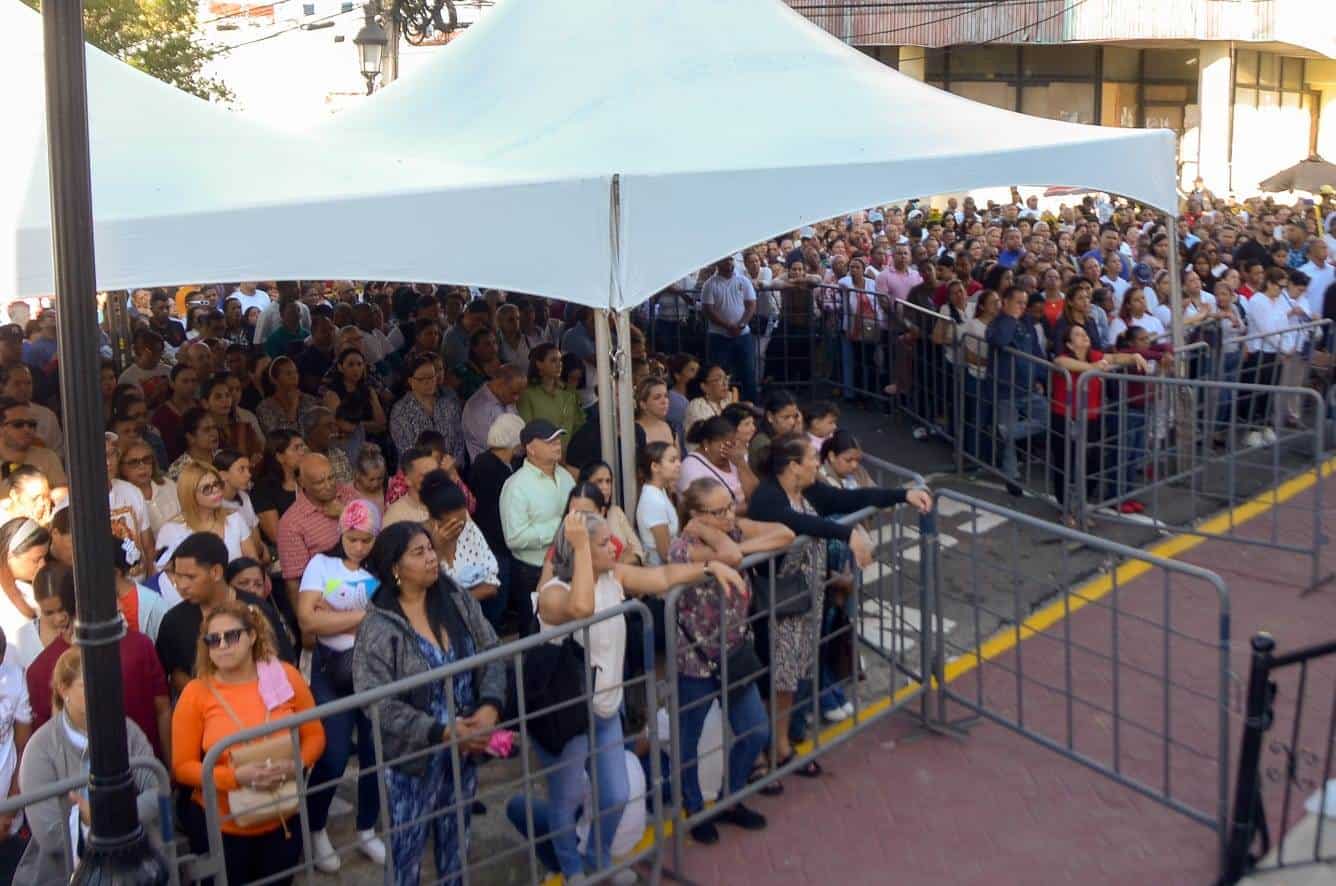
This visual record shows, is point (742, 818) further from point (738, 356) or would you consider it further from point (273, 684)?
point (738, 356)

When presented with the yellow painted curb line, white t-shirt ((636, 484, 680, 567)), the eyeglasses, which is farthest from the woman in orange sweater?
white t-shirt ((636, 484, 680, 567))

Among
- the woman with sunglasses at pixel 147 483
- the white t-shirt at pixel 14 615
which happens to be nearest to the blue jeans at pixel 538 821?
the white t-shirt at pixel 14 615

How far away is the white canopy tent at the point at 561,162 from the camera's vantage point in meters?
5.69

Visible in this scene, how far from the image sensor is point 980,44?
3328 cm

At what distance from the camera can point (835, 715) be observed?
6035mm

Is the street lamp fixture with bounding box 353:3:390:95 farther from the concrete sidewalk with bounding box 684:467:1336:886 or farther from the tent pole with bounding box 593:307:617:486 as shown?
the concrete sidewalk with bounding box 684:467:1336:886

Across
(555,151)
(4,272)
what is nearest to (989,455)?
(555,151)

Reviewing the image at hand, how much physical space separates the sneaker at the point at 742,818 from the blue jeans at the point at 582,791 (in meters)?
0.69

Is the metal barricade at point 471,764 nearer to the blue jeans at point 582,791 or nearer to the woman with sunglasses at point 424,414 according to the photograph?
the blue jeans at point 582,791

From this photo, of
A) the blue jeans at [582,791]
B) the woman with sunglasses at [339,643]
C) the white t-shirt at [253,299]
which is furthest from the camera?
the white t-shirt at [253,299]

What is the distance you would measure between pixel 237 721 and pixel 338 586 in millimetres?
977

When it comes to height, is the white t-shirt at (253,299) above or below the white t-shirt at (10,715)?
above

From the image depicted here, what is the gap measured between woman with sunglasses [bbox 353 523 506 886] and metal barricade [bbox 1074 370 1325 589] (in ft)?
16.7

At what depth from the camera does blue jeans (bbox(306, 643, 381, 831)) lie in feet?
15.4
